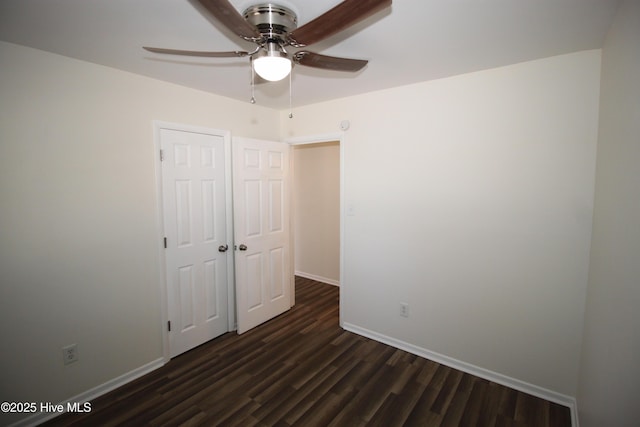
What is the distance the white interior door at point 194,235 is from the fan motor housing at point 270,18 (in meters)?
1.55

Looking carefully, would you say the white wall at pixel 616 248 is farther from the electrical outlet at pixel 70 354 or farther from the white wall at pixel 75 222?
the electrical outlet at pixel 70 354

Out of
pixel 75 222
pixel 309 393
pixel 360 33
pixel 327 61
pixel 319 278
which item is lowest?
pixel 309 393

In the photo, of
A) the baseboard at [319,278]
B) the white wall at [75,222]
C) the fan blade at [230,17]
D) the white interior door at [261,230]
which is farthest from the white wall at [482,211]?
the white wall at [75,222]

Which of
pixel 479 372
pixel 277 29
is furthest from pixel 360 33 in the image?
pixel 479 372

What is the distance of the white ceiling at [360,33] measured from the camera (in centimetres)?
140

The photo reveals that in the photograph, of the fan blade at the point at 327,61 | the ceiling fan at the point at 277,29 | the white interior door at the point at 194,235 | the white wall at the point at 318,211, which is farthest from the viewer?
the white wall at the point at 318,211

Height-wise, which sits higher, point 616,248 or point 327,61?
point 327,61

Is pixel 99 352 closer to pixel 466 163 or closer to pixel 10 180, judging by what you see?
pixel 10 180

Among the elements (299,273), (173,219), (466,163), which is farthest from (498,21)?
(299,273)

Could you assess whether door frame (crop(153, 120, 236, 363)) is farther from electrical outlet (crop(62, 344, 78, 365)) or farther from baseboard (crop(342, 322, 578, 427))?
baseboard (crop(342, 322, 578, 427))

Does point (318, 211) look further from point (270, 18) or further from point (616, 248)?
point (616, 248)

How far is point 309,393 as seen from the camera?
221 cm

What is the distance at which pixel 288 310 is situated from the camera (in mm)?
3623

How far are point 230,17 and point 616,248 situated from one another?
6.60 ft
